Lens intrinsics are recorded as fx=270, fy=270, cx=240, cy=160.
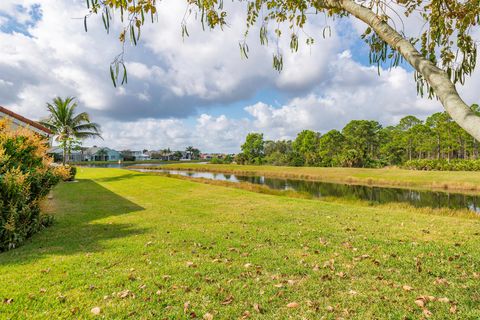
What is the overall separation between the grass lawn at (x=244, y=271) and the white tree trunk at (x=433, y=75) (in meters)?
2.75

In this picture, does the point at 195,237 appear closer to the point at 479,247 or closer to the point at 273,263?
the point at 273,263

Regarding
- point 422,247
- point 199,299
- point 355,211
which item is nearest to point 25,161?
point 199,299

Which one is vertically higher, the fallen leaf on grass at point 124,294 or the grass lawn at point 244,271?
the fallen leaf on grass at point 124,294

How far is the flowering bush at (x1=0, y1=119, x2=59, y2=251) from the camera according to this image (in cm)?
645

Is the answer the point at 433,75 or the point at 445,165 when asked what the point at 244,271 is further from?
the point at 445,165

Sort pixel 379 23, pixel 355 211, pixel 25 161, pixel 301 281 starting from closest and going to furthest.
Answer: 1. pixel 379 23
2. pixel 301 281
3. pixel 25 161
4. pixel 355 211

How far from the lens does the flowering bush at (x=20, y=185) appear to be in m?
6.45

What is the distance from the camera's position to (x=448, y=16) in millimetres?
4066

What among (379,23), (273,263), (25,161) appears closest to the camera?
(379,23)

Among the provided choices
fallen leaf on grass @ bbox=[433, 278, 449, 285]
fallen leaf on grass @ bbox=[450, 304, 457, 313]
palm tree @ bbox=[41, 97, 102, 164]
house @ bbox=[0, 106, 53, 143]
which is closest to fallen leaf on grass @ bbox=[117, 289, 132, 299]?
fallen leaf on grass @ bbox=[450, 304, 457, 313]

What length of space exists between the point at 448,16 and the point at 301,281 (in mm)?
4749

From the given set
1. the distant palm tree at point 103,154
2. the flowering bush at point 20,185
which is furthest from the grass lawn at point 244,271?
the distant palm tree at point 103,154

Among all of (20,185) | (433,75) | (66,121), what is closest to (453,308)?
(433,75)

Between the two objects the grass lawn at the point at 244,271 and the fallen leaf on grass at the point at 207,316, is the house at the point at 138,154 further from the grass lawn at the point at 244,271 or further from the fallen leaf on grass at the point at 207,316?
the fallen leaf on grass at the point at 207,316
